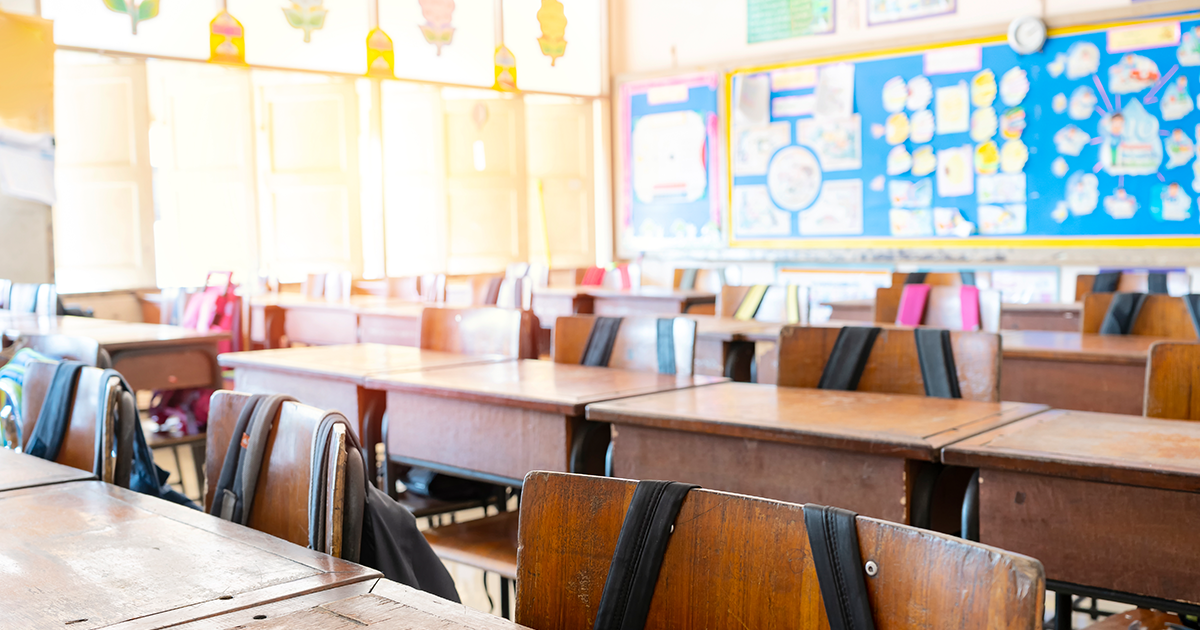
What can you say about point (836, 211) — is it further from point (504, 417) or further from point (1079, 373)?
point (504, 417)

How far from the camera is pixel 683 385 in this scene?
2.65m

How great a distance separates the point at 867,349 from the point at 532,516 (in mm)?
1629

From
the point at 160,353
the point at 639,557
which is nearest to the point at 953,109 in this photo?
the point at 160,353

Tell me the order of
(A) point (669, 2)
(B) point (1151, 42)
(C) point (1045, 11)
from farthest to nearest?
1. (A) point (669, 2)
2. (C) point (1045, 11)
3. (B) point (1151, 42)

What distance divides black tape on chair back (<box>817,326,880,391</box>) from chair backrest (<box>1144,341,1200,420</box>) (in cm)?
62

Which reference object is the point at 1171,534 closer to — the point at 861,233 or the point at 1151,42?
the point at 1151,42

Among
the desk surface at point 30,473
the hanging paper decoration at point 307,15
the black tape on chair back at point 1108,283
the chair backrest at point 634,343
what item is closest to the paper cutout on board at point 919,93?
the black tape on chair back at point 1108,283

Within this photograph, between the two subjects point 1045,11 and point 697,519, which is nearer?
point 697,519

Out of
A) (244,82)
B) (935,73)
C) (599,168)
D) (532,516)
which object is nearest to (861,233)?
(935,73)

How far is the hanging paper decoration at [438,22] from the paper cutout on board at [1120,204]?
510 cm

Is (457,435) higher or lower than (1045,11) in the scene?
lower

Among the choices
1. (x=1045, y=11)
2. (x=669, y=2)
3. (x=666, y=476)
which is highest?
(x=669, y=2)

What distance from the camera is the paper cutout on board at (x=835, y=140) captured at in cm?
788

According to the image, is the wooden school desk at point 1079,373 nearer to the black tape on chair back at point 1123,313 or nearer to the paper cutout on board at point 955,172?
the black tape on chair back at point 1123,313
